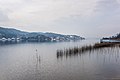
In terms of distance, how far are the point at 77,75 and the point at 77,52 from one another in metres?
18.9

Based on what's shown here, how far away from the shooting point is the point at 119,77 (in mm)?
16547

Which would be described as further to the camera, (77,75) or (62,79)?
(77,75)

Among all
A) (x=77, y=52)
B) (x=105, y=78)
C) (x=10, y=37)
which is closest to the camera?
(x=105, y=78)

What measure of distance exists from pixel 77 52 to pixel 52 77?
65.5ft

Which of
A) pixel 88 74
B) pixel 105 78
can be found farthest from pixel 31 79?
pixel 105 78

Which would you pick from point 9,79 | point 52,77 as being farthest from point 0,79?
point 52,77

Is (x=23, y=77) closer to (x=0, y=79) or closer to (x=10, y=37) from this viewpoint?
(x=0, y=79)

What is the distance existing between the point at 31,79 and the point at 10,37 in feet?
627

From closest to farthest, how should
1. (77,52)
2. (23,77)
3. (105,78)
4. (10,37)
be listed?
(105,78)
(23,77)
(77,52)
(10,37)

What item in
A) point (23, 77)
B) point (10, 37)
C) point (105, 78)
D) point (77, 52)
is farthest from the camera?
point (10, 37)

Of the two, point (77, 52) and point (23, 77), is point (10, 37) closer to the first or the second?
point (77, 52)

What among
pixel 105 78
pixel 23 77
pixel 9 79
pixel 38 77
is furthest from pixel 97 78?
pixel 9 79

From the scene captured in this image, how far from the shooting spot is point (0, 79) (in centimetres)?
1739

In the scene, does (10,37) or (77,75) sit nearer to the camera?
(77,75)
